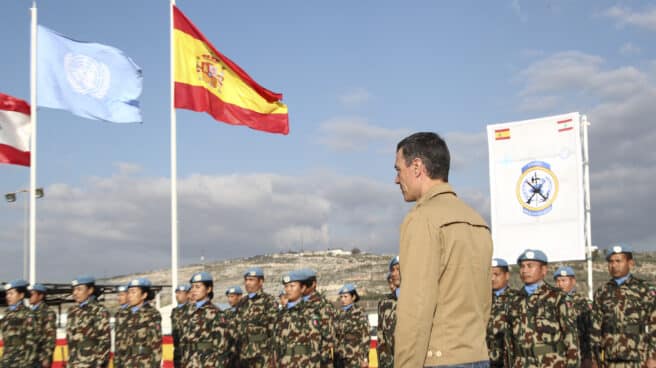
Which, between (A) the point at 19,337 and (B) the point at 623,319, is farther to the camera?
(A) the point at 19,337

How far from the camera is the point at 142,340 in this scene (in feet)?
34.5

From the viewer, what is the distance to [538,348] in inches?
310

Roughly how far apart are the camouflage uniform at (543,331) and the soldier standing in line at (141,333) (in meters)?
5.19

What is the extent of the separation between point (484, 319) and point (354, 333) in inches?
335

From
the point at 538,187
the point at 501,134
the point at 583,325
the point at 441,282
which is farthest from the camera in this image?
the point at 501,134

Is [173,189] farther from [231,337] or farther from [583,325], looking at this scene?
[583,325]

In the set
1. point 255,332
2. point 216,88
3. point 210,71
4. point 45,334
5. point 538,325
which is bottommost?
point 255,332

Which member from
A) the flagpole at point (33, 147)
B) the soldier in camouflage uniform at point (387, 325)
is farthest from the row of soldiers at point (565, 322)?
the flagpole at point (33, 147)

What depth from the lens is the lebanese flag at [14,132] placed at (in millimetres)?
15258

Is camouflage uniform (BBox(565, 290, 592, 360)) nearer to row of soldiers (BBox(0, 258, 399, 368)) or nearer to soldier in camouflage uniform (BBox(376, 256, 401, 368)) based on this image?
soldier in camouflage uniform (BBox(376, 256, 401, 368))

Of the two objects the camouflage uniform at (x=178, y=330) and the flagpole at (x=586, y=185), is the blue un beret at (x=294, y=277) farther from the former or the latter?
the flagpole at (x=586, y=185)

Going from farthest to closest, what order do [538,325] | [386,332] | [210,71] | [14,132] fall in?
1. [210,71]
2. [14,132]
3. [386,332]
4. [538,325]

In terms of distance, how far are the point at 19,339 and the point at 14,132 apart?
21.1ft

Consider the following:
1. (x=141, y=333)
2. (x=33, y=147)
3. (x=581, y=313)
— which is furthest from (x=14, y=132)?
(x=581, y=313)
